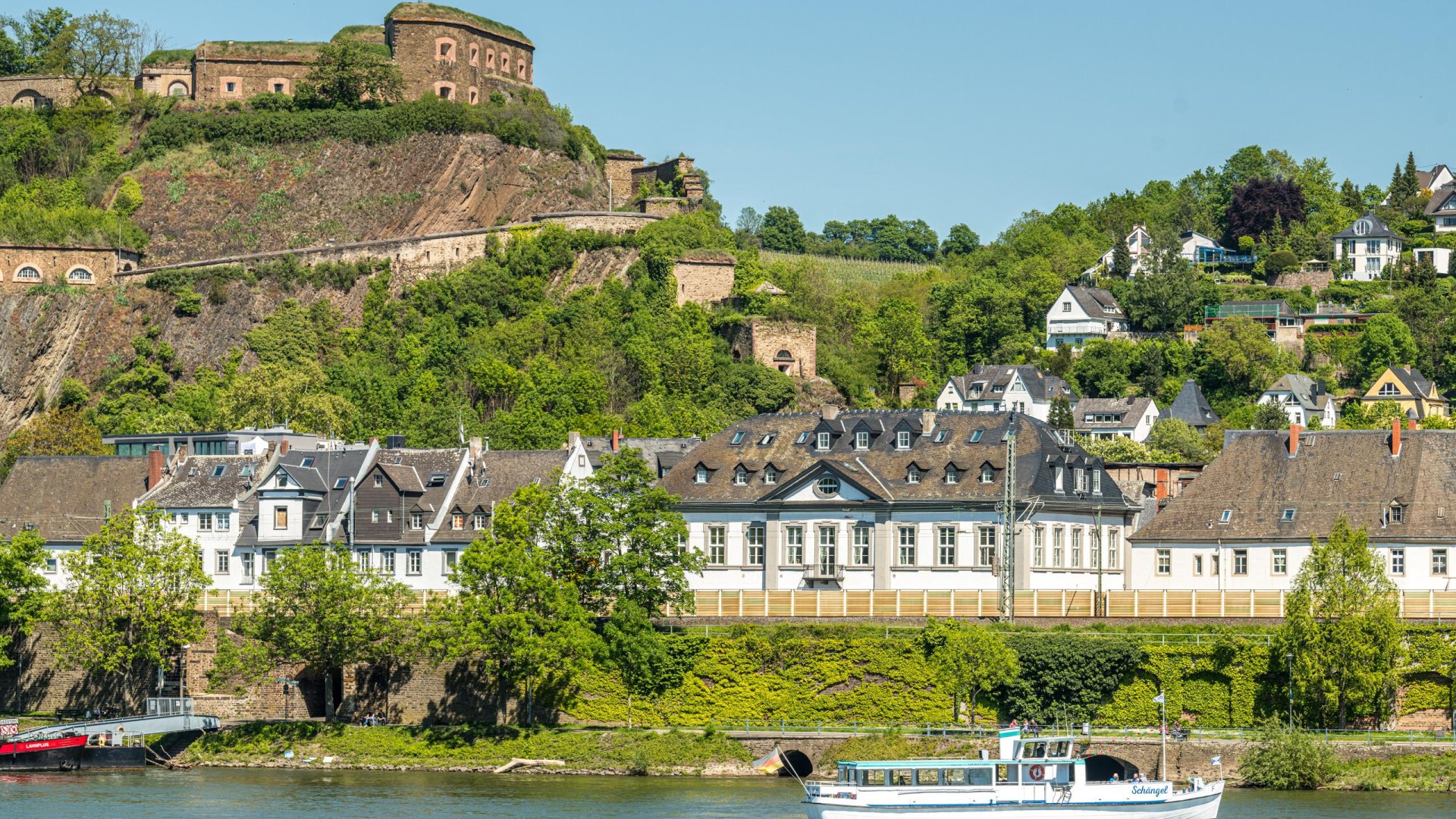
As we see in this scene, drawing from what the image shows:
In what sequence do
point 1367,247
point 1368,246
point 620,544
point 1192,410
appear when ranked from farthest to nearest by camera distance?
point 1367,247, point 1368,246, point 1192,410, point 620,544

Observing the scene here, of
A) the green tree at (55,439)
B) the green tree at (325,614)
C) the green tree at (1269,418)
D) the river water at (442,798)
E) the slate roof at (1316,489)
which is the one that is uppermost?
the green tree at (1269,418)

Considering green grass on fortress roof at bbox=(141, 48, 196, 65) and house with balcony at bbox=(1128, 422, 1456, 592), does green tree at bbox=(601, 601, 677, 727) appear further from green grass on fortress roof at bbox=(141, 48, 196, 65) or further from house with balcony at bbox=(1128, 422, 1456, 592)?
green grass on fortress roof at bbox=(141, 48, 196, 65)

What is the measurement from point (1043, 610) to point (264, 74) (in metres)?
97.8

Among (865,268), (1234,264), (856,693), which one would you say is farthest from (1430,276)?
(856,693)

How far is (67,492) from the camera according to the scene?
8819cm

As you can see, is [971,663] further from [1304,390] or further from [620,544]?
[1304,390]

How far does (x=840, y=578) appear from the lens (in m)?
79.2

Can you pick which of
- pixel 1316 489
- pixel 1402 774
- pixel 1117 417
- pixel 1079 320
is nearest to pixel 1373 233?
pixel 1079 320

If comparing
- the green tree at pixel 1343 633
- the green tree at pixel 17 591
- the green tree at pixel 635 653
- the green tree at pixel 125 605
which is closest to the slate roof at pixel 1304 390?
the green tree at pixel 1343 633

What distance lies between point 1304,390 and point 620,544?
7008 centimetres

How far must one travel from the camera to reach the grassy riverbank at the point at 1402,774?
197ft

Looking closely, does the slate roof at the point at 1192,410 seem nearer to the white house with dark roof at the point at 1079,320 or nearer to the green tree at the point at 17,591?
the white house with dark roof at the point at 1079,320

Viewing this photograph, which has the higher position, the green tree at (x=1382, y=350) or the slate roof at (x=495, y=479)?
the green tree at (x=1382, y=350)

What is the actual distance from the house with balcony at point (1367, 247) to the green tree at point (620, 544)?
340ft
